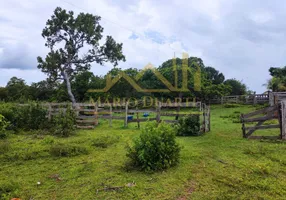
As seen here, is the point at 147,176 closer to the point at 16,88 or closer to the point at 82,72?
the point at 82,72

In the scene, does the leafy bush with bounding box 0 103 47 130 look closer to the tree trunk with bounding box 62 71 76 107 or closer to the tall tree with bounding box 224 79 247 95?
the tree trunk with bounding box 62 71 76 107

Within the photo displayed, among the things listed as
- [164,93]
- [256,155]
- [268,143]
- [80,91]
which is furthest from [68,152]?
[164,93]

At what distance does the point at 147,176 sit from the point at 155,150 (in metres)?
0.59

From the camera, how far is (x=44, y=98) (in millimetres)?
27016

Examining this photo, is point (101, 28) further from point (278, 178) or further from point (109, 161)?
point (278, 178)

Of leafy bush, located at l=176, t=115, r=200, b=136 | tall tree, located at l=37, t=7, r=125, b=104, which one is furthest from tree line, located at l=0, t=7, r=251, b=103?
leafy bush, located at l=176, t=115, r=200, b=136

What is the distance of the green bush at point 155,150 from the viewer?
15.5ft

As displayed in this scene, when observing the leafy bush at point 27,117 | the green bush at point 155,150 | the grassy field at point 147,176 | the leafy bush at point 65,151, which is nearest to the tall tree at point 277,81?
the grassy field at point 147,176

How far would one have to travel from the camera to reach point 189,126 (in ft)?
29.7

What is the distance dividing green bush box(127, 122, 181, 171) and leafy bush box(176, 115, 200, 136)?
4113mm

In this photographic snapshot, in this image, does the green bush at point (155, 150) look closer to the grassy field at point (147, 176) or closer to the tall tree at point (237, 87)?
the grassy field at point (147, 176)

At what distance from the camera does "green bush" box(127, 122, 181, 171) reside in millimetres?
4711

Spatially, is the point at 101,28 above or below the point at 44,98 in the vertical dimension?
above

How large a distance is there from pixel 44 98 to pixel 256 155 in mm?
26136
